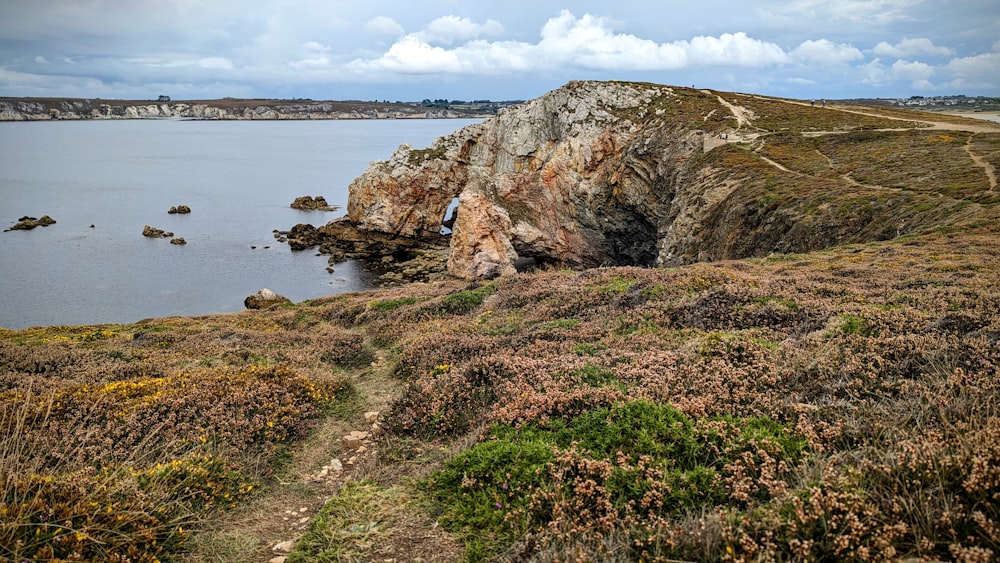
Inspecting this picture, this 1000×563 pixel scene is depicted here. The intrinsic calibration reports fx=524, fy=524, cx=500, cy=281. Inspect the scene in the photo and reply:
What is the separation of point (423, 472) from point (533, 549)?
2548mm

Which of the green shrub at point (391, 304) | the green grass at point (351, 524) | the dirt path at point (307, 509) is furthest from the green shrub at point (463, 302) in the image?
the green grass at point (351, 524)

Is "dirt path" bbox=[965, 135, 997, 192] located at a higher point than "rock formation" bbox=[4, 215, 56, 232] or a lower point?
higher

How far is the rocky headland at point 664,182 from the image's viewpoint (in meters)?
27.8

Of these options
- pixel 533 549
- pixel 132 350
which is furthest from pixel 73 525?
pixel 132 350

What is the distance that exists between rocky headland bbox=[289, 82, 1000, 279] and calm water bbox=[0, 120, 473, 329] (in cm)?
1048

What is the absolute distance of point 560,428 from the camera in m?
6.87

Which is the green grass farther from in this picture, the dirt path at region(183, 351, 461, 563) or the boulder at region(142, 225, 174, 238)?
the boulder at region(142, 225, 174, 238)

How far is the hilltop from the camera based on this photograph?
4.50 metres

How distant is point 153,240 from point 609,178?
54.1m

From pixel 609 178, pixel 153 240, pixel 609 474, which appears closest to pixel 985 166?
pixel 609 178

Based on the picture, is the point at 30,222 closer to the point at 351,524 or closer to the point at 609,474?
the point at 351,524

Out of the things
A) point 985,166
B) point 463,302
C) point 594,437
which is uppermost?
point 985,166

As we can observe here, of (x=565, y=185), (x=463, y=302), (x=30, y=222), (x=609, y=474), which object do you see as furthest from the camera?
(x=30, y=222)

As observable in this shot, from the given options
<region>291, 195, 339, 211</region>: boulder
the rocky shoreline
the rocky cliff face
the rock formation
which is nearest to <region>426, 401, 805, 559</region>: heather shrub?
the rocky cliff face
